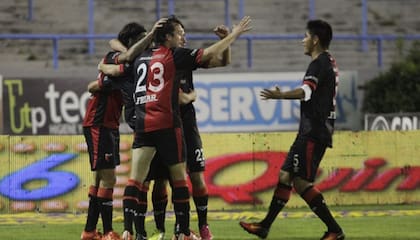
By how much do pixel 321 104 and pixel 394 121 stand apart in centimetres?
966

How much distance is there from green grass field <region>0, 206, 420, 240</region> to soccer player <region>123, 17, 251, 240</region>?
1458 millimetres

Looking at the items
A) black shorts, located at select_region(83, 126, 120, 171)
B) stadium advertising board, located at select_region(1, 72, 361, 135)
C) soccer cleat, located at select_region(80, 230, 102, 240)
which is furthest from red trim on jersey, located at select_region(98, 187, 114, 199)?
stadium advertising board, located at select_region(1, 72, 361, 135)

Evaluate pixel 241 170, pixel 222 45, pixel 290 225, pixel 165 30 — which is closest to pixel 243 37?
pixel 241 170

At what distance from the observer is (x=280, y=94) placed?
37.1 ft

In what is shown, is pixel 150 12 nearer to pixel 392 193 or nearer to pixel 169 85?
pixel 392 193

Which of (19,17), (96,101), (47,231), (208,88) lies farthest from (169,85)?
(19,17)

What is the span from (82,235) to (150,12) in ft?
57.9

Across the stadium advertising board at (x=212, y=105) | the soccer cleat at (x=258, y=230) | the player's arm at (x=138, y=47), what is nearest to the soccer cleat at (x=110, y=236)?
the soccer cleat at (x=258, y=230)

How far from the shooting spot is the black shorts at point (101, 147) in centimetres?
1225

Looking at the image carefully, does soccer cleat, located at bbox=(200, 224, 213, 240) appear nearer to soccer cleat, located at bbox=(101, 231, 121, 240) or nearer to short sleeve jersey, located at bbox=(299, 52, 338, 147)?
soccer cleat, located at bbox=(101, 231, 121, 240)

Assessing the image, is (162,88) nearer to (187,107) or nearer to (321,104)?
(187,107)

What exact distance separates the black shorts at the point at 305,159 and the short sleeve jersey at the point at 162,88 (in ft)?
4.90

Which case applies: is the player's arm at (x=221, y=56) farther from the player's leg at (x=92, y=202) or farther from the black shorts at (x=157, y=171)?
the player's leg at (x=92, y=202)

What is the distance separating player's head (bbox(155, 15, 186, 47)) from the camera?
11.4m
